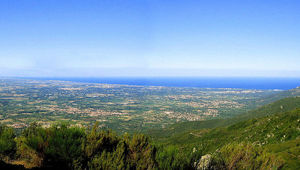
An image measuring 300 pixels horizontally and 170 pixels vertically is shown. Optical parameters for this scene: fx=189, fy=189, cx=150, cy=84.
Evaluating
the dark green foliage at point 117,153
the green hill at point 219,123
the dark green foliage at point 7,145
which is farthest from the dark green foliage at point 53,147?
the green hill at point 219,123

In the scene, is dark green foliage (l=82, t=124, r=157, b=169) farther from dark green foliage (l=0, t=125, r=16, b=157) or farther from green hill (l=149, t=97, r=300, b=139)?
green hill (l=149, t=97, r=300, b=139)

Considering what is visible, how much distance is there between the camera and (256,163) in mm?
10258

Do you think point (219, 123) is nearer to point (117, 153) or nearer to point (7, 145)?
point (117, 153)

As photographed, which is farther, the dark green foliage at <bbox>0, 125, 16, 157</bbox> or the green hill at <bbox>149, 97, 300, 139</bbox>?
the green hill at <bbox>149, 97, 300, 139</bbox>

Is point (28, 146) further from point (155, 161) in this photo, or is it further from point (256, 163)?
point (256, 163)

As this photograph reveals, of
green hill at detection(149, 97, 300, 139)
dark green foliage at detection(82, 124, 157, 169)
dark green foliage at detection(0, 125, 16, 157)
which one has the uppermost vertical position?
dark green foliage at detection(82, 124, 157, 169)

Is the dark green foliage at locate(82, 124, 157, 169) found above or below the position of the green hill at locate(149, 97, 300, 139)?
above

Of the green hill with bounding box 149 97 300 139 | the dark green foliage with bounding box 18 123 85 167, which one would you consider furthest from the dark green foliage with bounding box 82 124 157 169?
the green hill with bounding box 149 97 300 139

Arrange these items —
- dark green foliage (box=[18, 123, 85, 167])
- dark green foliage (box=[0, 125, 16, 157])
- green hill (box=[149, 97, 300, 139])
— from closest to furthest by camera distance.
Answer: dark green foliage (box=[18, 123, 85, 167]), dark green foliage (box=[0, 125, 16, 157]), green hill (box=[149, 97, 300, 139])

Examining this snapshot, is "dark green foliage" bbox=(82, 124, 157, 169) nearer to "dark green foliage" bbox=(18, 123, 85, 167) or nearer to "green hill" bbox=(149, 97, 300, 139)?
"dark green foliage" bbox=(18, 123, 85, 167)

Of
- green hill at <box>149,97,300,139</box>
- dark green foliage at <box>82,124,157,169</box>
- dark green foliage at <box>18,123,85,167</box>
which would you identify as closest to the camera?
dark green foliage at <box>82,124,157,169</box>

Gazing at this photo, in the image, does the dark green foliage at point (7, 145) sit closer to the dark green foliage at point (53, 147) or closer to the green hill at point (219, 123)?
the dark green foliage at point (53, 147)

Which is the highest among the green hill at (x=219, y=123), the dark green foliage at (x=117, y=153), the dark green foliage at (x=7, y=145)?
the dark green foliage at (x=117, y=153)

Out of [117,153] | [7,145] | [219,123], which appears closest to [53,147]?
[117,153]
